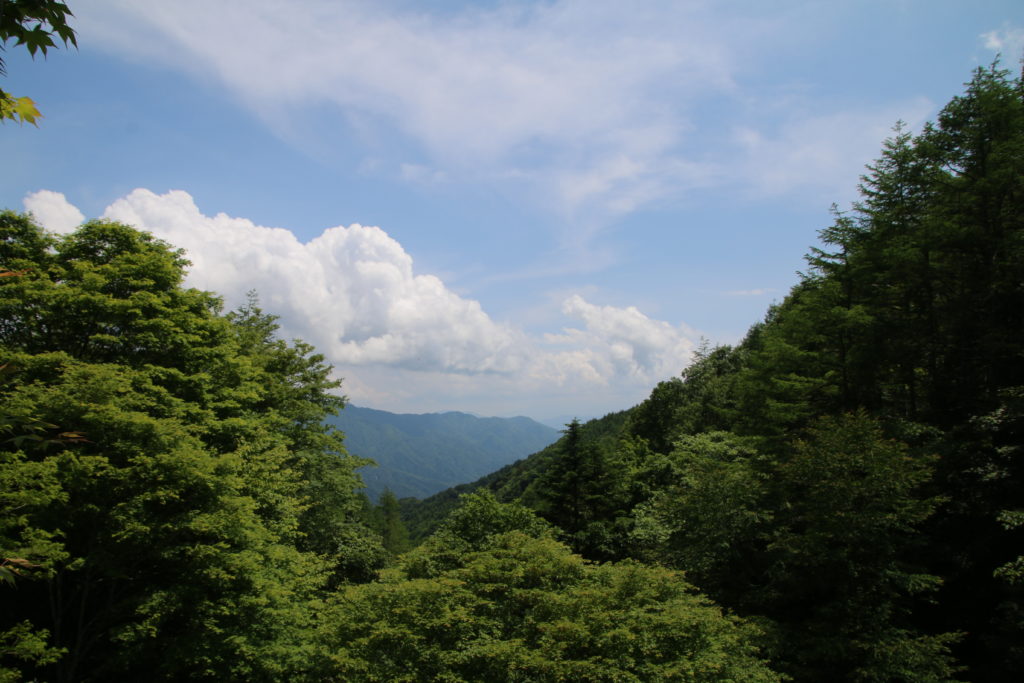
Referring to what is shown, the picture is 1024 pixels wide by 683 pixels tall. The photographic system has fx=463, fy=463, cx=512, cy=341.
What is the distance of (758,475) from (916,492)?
451 cm

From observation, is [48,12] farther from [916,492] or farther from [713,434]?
[713,434]

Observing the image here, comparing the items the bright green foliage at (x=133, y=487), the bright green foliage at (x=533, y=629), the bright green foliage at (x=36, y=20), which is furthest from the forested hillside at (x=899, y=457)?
the bright green foliage at (x=36, y=20)

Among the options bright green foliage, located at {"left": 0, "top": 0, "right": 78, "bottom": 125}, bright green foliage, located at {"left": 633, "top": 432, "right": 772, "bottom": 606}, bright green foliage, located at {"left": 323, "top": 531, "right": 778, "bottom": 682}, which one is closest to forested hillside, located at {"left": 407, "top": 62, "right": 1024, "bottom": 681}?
bright green foliage, located at {"left": 633, "top": 432, "right": 772, "bottom": 606}

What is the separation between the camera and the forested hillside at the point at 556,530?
10.5 metres

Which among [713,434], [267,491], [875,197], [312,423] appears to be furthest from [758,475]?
[312,423]

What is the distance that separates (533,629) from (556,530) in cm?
894

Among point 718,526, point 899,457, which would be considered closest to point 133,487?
point 718,526

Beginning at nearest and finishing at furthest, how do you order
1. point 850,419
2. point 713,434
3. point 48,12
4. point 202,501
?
point 48,12 → point 202,501 → point 850,419 → point 713,434

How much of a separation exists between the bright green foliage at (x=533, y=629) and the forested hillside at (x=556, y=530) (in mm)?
68

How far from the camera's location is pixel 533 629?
10773 mm

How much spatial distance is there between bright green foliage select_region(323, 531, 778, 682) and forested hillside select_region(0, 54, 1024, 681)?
68 mm

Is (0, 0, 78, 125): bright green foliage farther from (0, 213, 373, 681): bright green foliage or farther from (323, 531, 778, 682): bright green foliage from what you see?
(323, 531, 778, 682): bright green foliage

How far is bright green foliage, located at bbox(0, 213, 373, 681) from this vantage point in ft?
34.8

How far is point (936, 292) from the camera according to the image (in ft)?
59.0
